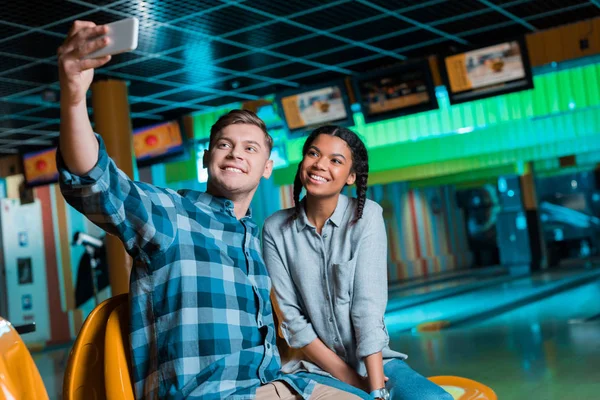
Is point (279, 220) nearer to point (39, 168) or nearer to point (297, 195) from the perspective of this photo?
point (297, 195)

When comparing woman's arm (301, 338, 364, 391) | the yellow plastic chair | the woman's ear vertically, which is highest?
the woman's ear

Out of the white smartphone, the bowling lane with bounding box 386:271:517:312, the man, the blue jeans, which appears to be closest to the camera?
the white smartphone

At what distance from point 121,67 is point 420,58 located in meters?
2.73

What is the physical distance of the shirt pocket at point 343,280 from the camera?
197cm

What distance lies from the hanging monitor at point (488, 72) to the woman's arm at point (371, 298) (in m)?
4.80

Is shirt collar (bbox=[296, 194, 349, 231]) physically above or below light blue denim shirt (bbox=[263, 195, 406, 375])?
above

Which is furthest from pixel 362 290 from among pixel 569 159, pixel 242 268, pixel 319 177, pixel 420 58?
pixel 569 159

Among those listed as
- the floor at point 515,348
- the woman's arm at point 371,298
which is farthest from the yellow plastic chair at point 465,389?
the floor at point 515,348

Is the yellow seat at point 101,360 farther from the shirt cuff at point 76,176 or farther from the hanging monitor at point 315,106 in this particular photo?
the hanging monitor at point 315,106

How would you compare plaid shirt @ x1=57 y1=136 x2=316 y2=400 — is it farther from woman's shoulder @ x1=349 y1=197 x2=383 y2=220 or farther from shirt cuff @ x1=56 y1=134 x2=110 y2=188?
woman's shoulder @ x1=349 y1=197 x2=383 y2=220

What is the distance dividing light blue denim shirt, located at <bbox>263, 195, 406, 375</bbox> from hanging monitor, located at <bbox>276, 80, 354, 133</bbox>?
5.30 metres

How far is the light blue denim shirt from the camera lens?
195cm

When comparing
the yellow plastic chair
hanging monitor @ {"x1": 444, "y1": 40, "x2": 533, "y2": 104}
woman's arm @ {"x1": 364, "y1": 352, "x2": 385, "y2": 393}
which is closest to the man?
woman's arm @ {"x1": 364, "y1": 352, "x2": 385, "y2": 393}

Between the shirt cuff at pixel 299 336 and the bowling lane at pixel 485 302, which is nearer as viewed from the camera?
the shirt cuff at pixel 299 336
